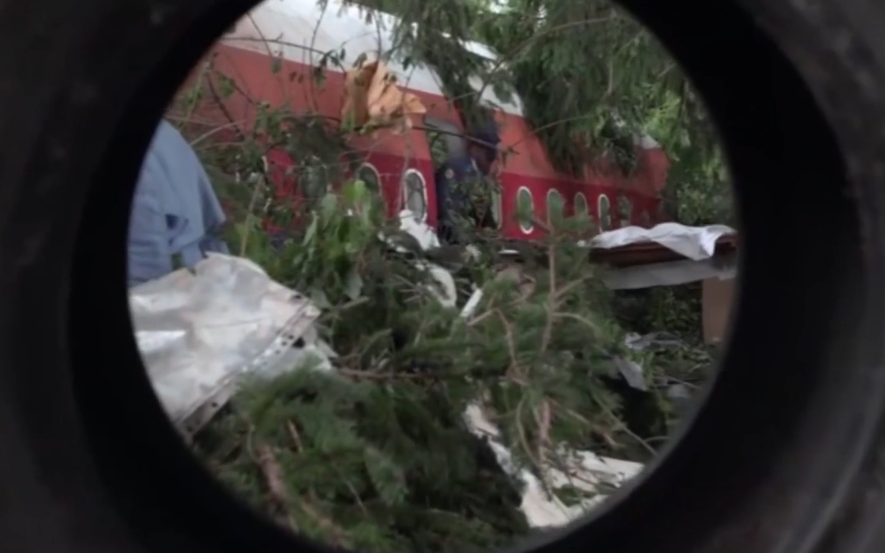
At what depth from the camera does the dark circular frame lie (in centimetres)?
54

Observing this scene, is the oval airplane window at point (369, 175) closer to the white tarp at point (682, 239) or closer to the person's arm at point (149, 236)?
the person's arm at point (149, 236)

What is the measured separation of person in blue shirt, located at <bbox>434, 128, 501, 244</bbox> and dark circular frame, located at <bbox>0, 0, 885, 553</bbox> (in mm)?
2785

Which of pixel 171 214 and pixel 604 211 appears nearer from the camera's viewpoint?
pixel 171 214

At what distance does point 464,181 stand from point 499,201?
0.25 m

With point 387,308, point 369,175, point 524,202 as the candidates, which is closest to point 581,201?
point 524,202

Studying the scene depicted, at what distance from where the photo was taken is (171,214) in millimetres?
2590

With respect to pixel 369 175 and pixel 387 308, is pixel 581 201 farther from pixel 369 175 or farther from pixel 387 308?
pixel 387 308

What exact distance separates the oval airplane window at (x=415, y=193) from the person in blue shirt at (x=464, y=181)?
3.7 inches

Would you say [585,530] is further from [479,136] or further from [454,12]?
[479,136]

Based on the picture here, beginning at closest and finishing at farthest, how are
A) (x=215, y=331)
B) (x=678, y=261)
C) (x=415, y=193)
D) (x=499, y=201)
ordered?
(x=215, y=331), (x=415, y=193), (x=499, y=201), (x=678, y=261)

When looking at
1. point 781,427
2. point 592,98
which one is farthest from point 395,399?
point 592,98

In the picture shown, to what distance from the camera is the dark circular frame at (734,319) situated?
1.76 feet

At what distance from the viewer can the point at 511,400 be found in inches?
85.9

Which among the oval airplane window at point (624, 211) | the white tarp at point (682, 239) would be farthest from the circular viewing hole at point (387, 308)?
the oval airplane window at point (624, 211)
